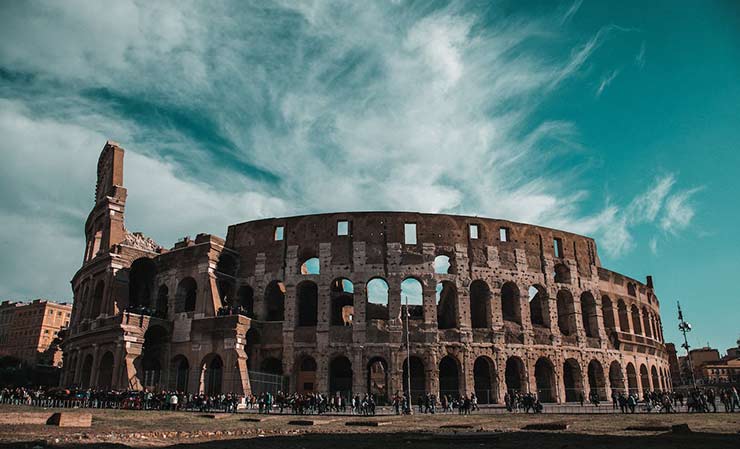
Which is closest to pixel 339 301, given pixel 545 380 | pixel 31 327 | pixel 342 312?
pixel 342 312

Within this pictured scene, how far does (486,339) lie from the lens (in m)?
35.3

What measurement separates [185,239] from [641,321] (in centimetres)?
3571

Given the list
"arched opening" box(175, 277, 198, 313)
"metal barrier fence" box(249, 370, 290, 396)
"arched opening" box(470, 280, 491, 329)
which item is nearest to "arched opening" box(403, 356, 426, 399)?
"arched opening" box(470, 280, 491, 329)

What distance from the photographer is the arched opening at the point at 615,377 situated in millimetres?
40031

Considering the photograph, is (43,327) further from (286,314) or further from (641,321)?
(641,321)

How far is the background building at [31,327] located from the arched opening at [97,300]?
207ft

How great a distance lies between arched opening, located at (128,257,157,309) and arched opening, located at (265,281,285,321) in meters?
9.14

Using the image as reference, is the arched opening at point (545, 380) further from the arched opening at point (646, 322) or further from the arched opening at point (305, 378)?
the arched opening at point (305, 378)

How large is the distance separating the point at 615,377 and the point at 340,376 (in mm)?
19727

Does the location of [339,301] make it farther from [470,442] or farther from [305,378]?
[470,442]

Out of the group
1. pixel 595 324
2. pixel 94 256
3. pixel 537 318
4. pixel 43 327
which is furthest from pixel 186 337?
pixel 43 327

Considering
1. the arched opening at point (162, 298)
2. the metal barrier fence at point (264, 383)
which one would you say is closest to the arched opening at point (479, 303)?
the metal barrier fence at point (264, 383)

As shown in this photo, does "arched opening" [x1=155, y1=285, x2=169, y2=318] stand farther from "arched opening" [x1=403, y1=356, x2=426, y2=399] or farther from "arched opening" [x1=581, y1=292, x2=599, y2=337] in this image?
"arched opening" [x1=581, y1=292, x2=599, y2=337]

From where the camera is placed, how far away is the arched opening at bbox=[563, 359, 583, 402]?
37406 mm
